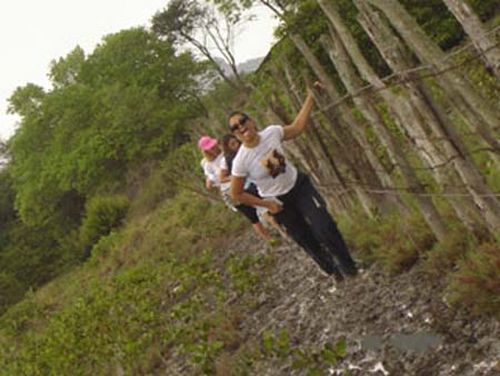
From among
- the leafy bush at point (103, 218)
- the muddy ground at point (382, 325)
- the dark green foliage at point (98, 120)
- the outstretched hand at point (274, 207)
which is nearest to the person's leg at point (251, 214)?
the muddy ground at point (382, 325)

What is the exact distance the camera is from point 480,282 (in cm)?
384

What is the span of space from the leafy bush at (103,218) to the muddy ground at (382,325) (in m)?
17.5

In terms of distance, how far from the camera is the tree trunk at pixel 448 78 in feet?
11.8

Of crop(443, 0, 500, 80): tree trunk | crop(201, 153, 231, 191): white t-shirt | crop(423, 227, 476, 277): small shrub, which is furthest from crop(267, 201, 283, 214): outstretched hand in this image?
crop(443, 0, 500, 80): tree trunk

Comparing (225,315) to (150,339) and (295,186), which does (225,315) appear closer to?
(150,339)

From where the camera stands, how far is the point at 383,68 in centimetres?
1862

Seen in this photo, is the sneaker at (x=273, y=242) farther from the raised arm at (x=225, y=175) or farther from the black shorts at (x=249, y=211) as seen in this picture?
the raised arm at (x=225, y=175)

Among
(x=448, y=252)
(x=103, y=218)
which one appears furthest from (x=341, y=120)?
(x=103, y=218)

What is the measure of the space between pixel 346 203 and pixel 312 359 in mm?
2403

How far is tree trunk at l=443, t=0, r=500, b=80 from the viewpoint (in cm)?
330

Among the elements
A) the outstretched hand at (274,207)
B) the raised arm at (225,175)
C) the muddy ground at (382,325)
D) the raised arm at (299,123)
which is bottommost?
the muddy ground at (382,325)

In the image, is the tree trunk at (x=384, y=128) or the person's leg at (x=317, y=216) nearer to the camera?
the tree trunk at (x=384, y=128)

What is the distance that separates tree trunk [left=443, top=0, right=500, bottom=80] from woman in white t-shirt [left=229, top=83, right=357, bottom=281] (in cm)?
183

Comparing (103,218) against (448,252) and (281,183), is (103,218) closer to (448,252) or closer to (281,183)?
(281,183)
